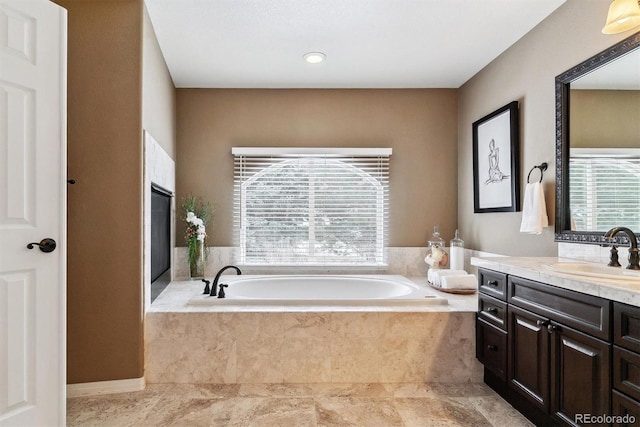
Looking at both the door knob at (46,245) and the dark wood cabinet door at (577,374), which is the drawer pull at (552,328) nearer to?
the dark wood cabinet door at (577,374)

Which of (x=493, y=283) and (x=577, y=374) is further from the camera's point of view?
(x=493, y=283)

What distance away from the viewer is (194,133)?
361 centimetres

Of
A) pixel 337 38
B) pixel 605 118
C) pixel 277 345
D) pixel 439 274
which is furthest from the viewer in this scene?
pixel 439 274

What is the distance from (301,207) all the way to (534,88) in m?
2.12

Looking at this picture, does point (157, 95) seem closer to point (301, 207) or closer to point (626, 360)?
point (301, 207)

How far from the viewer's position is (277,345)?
7.77ft

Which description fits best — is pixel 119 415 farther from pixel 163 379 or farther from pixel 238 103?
pixel 238 103

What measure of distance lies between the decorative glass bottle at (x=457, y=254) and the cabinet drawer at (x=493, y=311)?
3.36 feet

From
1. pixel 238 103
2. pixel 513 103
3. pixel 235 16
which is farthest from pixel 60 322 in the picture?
pixel 513 103

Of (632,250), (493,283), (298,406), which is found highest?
(632,250)

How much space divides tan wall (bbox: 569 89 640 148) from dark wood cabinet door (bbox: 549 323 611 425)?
0.98m

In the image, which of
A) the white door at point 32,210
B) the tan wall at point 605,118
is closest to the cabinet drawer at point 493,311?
the tan wall at point 605,118

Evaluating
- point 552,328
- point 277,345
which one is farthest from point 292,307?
point 552,328

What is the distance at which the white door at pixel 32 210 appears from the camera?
157cm
